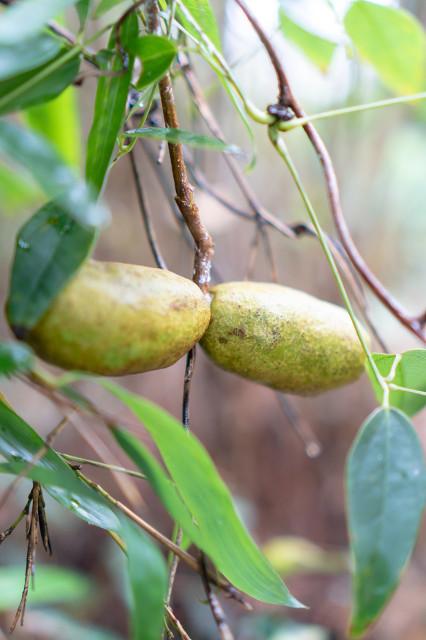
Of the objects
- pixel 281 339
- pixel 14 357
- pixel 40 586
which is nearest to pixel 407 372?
pixel 281 339

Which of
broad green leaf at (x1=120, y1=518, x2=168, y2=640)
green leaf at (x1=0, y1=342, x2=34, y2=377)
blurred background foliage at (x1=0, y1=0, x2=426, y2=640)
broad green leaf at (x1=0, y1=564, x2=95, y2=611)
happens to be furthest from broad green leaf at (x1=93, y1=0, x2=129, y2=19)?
blurred background foliage at (x1=0, y1=0, x2=426, y2=640)

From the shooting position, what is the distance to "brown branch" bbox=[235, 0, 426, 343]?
48cm

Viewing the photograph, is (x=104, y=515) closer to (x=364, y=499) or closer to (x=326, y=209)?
(x=364, y=499)

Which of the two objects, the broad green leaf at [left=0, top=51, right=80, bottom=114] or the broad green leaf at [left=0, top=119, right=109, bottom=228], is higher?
the broad green leaf at [left=0, top=51, right=80, bottom=114]

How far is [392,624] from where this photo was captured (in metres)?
1.86

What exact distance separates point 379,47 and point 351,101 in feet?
3.33

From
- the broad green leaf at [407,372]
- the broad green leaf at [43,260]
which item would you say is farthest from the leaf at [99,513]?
the broad green leaf at [407,372]

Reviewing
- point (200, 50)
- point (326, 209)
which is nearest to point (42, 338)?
point (200, 50)

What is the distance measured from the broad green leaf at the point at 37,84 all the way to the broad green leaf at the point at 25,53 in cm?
2

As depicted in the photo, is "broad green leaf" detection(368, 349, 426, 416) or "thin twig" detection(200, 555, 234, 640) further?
"broad green leaf" detection(368, 349, 426, 416)

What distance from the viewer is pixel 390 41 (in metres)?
0.77

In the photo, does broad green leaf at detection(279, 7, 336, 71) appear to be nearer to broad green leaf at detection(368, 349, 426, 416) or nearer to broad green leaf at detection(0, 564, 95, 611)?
broad green leaf at detection(368, 349, 426, 416)

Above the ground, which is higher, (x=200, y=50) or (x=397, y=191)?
(x=200, y=50)

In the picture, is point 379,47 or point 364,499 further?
point 379,47
